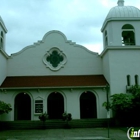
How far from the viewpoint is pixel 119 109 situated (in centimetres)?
2348

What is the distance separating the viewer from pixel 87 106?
2900 cm

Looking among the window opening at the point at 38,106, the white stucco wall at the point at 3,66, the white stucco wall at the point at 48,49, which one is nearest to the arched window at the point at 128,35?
the white stucco wall at the point at 48,49

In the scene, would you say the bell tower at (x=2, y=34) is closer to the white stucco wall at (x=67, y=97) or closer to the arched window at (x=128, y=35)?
the white stucco wall at (x=67, y=97)

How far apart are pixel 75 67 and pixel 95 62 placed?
2463 millimetres

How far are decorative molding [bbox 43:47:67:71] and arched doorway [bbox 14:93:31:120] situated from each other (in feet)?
14.9

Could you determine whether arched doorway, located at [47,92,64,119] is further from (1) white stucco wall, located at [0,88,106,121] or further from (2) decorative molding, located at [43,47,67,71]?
(2) decorative molding, located at [43,47,67,71]

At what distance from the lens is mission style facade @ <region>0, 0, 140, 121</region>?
26.1 m

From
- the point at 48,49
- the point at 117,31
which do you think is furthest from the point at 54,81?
the point at 117,31

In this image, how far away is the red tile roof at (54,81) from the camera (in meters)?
26.4

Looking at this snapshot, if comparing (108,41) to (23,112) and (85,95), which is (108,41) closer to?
(85,95)

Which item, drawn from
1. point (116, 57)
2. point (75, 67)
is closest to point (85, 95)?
point (75, 67)

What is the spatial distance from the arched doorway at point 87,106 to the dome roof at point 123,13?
29.3 feet

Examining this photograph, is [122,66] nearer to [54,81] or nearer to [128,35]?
[128,35]

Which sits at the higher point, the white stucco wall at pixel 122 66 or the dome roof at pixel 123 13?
the dome roof at pixel 123 13
